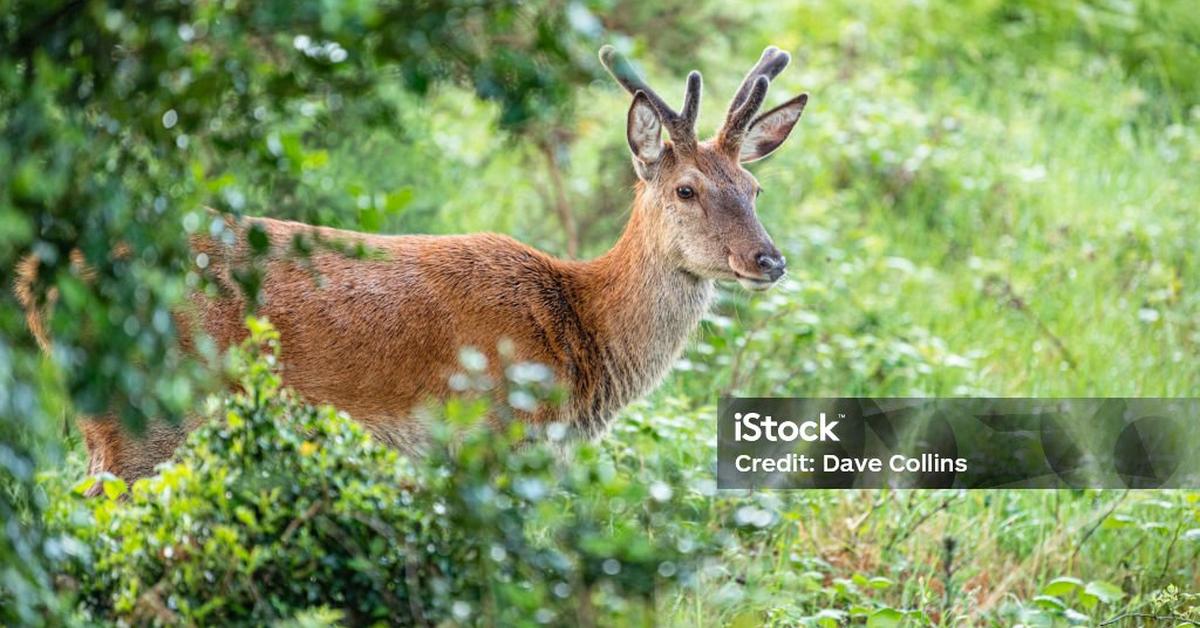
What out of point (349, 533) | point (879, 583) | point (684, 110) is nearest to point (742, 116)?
point (684, 110)

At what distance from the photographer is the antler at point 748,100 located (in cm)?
612

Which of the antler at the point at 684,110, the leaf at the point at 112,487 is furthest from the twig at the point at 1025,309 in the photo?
the leaf at the point at 112,487

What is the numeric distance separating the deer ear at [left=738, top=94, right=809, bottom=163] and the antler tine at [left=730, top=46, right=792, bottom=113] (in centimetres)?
16

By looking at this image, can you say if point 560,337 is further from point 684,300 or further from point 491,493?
point 491,493

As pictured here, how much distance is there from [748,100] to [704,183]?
357 millimetres

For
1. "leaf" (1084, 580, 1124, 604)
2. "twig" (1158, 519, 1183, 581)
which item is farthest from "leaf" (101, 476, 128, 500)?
"twig" (1158, 519, 1183, 581)

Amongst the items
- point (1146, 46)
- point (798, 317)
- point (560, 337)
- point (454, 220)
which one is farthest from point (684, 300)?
point (1146, 46)

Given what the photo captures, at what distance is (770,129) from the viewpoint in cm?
658

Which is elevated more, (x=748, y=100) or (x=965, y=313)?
(x=748, y=100)

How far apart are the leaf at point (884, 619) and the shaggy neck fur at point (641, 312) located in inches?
55.5

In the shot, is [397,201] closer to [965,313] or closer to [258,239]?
[258,239]

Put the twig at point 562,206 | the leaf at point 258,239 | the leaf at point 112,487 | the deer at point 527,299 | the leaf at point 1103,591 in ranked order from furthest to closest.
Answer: the twig at point 562,206 < the deer at point 527,299 < the leaf at point 1103,591 < the leaf at point 112,487 < the leaf at point 258,239

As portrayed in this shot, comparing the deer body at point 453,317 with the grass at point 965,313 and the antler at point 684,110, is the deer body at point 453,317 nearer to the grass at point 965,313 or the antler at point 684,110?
the antler at point 684,110

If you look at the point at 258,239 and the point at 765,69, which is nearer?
the point at 258,239
